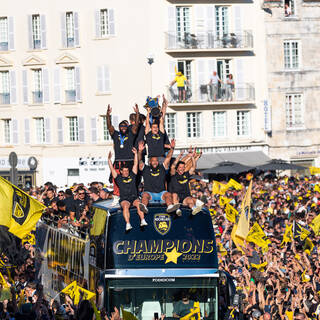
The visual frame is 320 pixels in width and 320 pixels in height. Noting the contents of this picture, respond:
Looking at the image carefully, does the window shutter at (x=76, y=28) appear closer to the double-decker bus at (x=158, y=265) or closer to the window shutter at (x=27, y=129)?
the window shutter at (x=27, y=129)

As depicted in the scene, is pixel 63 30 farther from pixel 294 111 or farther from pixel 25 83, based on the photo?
pixel 294 111

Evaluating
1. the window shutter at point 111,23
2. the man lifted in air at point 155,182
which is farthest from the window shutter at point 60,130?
the man lifted in air at point 155,182

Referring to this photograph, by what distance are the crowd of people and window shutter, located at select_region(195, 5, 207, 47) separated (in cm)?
2781

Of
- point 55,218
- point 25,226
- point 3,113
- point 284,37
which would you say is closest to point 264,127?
point 284,37

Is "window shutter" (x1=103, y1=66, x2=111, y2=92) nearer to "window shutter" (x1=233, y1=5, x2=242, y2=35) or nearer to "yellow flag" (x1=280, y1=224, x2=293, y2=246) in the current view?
"window shutter" (x1=233, y1=5, x2=242, y2=35)

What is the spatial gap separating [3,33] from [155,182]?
123 ft

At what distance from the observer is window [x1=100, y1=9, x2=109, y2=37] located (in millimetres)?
51312

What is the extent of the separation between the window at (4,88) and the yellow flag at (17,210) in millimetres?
35960

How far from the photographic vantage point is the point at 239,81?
5256 centimetres

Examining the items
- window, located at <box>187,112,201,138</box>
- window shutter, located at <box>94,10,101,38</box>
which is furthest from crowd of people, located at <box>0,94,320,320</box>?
window shutter, located at <box>94,10,101,38</box>

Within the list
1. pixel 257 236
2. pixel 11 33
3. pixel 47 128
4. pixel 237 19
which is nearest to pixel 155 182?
pixel 257 236

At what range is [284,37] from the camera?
5278 cm

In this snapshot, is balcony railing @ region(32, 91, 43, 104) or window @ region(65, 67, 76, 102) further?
balcony railing @ region(32, 91, 43, 104)

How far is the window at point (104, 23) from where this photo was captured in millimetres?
51312
